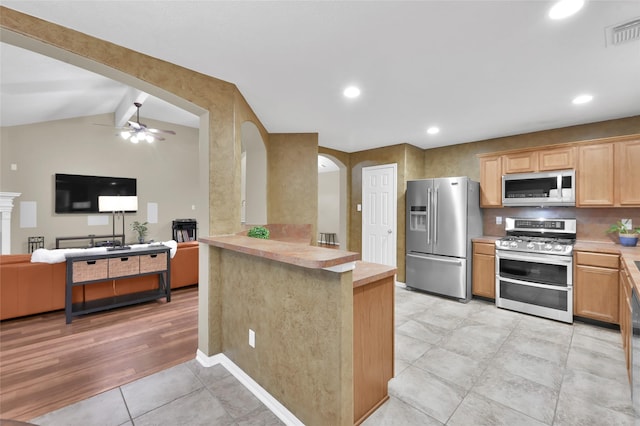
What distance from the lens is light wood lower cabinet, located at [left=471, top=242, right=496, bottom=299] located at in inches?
153

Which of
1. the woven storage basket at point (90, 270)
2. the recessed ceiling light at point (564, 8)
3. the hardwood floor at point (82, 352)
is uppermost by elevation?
the recessed ceiling light at point (564, 8)

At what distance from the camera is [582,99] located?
113 inches

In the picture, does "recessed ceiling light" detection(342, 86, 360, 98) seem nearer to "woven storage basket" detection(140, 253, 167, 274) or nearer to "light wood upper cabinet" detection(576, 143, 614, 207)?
"light wood upper cabinet" detection(576, 143, 614, 207)

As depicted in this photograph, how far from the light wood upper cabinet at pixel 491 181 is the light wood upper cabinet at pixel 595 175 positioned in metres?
0.85

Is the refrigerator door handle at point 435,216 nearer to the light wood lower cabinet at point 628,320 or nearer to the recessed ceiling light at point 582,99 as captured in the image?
the recessed ceiling light at point 582,99

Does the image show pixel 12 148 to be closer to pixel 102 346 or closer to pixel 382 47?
pixel 102 346

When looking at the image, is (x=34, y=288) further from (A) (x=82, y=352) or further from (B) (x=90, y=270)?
(A) (x=82, y=352)

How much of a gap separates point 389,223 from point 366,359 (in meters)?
3.44

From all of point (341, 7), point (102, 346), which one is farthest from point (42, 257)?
point (341, 7)

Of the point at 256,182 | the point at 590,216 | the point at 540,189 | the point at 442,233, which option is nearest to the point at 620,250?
the point at 590,216

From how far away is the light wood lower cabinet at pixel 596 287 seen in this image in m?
2.97

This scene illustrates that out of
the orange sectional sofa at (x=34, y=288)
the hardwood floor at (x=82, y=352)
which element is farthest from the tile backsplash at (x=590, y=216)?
the orange sectional sofa at (x=34, y=288)

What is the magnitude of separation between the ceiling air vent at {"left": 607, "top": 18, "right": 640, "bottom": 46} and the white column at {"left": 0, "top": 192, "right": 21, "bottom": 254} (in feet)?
28.9

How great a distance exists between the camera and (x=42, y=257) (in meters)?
3.24
